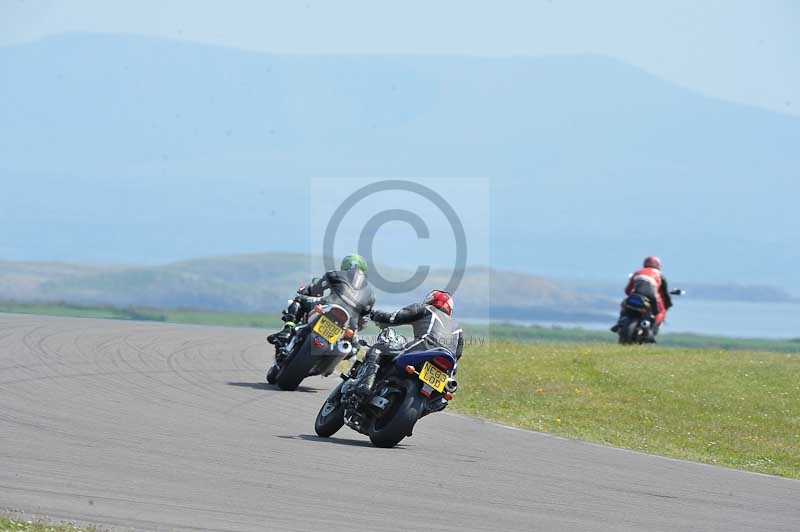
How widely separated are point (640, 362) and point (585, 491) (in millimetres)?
13580

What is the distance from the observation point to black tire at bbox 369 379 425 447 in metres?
13.8

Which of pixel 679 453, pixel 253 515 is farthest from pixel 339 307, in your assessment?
pixel 253 515

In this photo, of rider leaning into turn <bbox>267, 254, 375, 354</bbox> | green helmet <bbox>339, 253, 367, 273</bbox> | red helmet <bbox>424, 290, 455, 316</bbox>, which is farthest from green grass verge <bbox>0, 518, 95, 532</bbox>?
green helmet <bbox>339, 253, 367, 273</bbox>

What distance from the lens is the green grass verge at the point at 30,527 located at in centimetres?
854

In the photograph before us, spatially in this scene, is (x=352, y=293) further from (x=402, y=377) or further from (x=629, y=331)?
(x=629, y=331)

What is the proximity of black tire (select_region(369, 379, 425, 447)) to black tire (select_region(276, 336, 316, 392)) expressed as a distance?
4.42 m

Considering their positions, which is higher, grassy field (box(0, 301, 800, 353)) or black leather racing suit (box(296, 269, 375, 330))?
black leather racing suit (box(296, 269, 375, 330))

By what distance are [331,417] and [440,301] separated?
168 cm

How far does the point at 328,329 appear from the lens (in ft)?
58.5

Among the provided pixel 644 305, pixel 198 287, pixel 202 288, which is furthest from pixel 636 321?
pixel 198 287

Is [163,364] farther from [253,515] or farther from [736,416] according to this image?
[253,515]

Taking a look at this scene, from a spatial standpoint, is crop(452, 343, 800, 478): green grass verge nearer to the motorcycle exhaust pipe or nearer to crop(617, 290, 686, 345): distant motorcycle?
crop(617, 290, 686, 345): distant motorcycle

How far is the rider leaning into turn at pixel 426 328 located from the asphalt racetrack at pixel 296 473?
Answer: 2.58 ft

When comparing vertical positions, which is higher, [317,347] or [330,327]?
[330,327]
